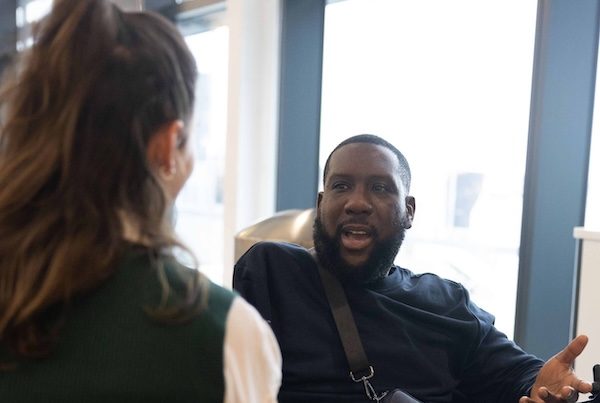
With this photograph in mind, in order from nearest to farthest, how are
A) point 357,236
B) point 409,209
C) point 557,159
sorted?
point 357,236
point 409,209
point 557,159

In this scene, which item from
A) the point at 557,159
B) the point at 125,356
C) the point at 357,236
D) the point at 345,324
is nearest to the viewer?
the point at 125,356

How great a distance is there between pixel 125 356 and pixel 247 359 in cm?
14

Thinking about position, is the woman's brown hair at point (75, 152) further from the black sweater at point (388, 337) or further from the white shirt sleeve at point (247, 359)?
the black sweater at point (388, 337)

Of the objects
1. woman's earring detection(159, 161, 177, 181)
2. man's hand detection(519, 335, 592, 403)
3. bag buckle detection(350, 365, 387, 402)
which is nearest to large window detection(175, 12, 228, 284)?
bag buckle detection(350, 365, 387, 402)

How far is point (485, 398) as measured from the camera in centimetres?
165

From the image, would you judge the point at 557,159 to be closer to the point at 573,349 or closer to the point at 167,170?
the point at 573,349

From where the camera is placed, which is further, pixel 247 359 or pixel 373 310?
pixel 373 310

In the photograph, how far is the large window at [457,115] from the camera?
8.41ft

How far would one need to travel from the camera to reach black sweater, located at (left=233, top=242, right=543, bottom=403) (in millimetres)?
1514

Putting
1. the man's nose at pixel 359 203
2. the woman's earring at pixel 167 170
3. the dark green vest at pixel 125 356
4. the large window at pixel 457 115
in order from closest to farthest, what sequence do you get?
the dark green vest at pixel 125 356, the woman's earring at pixel 167 170, the man's nose at pixel 359 203, the large window at pixel 457 115

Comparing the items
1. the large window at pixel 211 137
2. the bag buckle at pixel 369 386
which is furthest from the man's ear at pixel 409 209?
the large window at pixel 211 137

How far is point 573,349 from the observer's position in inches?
56.3

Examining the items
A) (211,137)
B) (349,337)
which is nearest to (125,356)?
(349,337)

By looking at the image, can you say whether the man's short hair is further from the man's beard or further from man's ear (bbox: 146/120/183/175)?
man's ear (bbox: 146/120/183/175)
